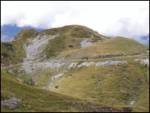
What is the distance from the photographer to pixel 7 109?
316 feet

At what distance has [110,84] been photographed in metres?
159

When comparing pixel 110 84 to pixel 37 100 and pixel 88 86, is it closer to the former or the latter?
pixel 88 86

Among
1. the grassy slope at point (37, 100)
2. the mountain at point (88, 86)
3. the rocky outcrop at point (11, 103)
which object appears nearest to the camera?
the rocky outcrop at point (11, 103)

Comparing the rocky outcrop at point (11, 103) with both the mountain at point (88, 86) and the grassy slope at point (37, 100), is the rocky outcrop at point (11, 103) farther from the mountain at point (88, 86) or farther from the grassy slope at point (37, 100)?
the grassy slope at point (37, 100)

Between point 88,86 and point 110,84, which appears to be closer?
point 110,84

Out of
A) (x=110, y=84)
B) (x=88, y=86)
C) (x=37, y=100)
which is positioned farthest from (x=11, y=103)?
(x=88, y=86)

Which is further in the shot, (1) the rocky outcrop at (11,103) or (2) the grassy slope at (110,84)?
(2) the grassy slope at (110,84)

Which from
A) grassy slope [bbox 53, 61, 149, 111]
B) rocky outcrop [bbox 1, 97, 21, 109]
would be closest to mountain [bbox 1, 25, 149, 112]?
grassy slope [bbox 53, 61, 149, 111]

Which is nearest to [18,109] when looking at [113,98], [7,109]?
[7,109]

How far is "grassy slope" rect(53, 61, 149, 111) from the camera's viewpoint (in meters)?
147

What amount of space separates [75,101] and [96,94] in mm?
43629

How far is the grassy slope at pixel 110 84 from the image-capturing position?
147000mm

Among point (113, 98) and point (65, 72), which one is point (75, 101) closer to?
point (113, 98)

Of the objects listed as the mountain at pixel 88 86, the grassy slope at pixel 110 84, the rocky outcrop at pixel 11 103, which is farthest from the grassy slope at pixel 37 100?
the grassy slope at pixel 110 84
